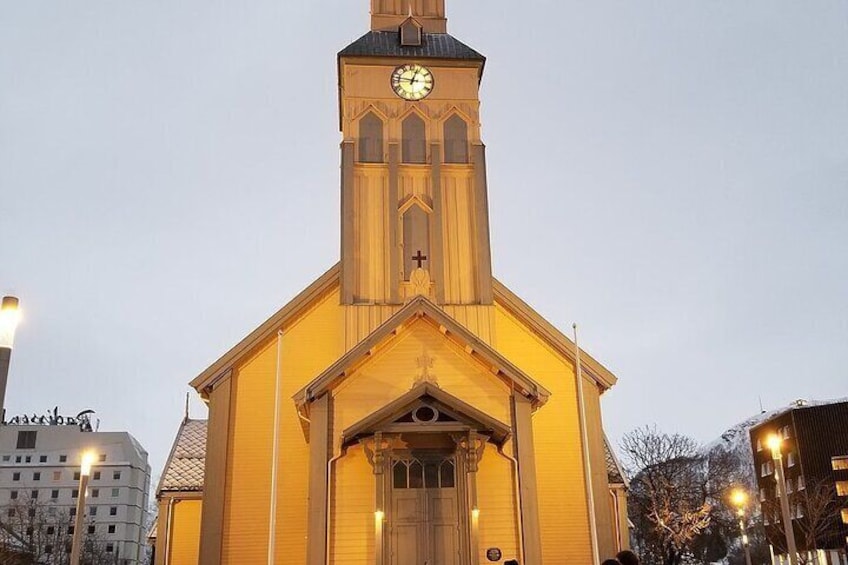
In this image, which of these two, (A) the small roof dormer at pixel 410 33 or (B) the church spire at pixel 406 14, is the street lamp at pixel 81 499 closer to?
(A) the small roof dormer at pixel 410 33

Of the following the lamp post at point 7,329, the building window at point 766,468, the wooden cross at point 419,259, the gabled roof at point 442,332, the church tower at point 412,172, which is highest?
the church tower at point 412,172

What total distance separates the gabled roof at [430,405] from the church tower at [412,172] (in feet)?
21.6

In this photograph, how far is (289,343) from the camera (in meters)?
26.8

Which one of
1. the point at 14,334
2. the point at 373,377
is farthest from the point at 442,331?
the point at 14,334

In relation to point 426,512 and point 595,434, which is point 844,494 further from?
point 426,512

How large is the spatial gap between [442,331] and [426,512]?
4.90m

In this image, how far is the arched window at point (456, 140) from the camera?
2906cm

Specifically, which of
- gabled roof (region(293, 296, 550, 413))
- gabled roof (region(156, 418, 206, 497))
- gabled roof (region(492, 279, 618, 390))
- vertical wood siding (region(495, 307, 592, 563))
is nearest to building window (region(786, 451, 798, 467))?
gabled roof (region(492, 279, 618, 390))

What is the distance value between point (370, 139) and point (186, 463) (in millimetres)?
13025

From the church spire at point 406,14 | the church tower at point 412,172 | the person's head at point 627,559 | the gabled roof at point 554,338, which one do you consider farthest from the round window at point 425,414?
the church spire at point 406,14

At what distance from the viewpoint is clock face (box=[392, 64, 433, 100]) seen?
29.7m

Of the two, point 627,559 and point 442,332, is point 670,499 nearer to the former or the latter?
point 442,332

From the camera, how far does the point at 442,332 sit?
76.8ft

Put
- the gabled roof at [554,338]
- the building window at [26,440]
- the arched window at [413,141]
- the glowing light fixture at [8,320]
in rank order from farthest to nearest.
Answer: the building window at [26,440], the arched window at [413,141], the gabled roof at [554,338], the glowing light fixture at [8,320]
